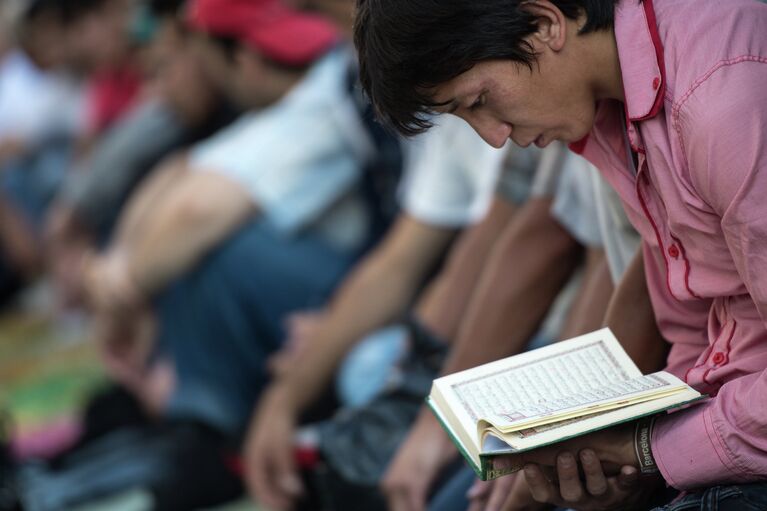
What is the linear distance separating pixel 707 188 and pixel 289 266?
7.00 feet

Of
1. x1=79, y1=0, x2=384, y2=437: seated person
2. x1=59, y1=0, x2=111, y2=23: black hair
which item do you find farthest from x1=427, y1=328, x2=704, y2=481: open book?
x1=59, y1=0, x2=111, y2=23: black hair

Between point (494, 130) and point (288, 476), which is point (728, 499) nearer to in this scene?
point (494, 130)

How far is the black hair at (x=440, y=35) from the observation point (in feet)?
5.10

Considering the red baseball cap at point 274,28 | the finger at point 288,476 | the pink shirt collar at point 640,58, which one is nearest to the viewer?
the pink shirt collar at point 640,58

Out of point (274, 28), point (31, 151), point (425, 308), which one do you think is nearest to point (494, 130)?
point (425, 308)

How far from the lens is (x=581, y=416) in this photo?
5.06ft

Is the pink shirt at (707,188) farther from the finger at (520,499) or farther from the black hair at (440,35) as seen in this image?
the finger at (520,499)

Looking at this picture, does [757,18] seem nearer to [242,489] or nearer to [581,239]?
[581,239]

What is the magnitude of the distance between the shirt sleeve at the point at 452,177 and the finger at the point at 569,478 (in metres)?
1.03

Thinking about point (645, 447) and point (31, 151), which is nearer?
point (645, 447)

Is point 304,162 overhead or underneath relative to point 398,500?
overhead

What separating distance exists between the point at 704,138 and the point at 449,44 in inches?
13.6

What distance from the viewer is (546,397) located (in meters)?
1.65

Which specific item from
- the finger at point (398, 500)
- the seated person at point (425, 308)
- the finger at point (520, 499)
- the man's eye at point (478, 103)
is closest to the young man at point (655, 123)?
the man's eye at point (478, 103)
